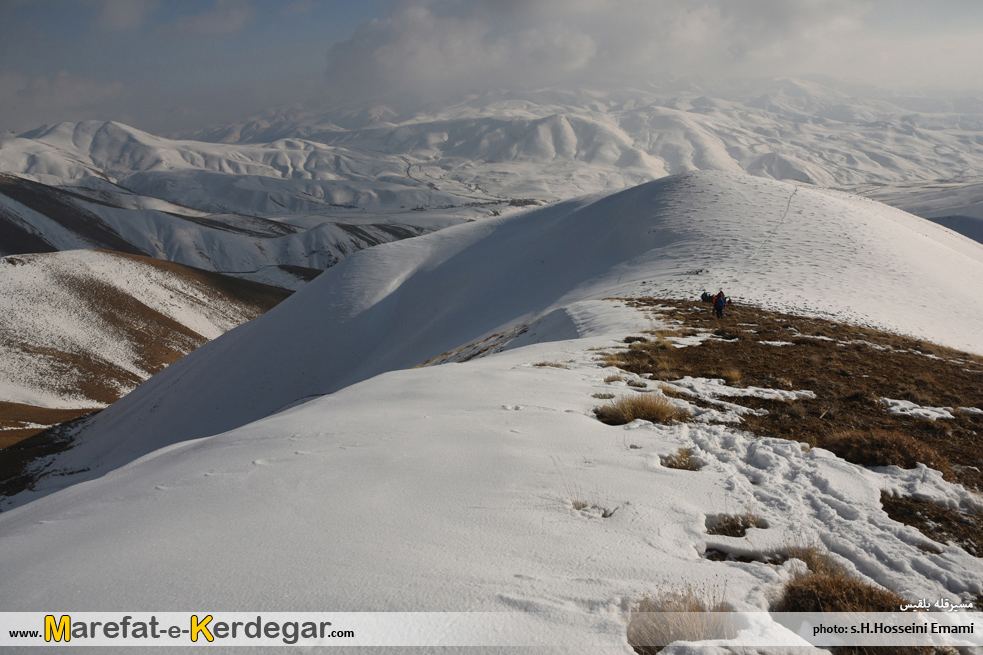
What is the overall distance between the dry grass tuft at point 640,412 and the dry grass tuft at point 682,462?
1.19 meters

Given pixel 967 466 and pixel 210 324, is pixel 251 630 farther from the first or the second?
pixel 210 324

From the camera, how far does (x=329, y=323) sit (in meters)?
41.0

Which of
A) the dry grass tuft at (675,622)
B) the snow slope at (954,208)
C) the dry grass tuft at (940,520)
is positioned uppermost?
the snow slope at (954,208)

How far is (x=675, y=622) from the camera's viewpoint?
2650 mm

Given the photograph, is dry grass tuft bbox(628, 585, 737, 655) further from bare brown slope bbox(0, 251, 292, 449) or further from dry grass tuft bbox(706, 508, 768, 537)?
bare brown slope bbox(0, 251, 292, 449)

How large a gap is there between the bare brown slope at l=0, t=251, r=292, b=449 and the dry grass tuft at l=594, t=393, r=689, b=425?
5014 cm

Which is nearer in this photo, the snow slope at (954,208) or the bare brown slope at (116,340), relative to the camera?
the bare brown slope at (116,340)

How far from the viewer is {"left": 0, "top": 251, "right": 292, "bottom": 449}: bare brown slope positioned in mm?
47366

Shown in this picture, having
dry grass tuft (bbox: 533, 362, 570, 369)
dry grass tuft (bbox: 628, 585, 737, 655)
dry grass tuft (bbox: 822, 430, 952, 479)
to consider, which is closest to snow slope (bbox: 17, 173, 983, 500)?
dry grass tuft (bbox: 533, 362, 570, 369)

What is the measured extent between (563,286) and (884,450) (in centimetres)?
2644

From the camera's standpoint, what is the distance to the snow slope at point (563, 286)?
22.4 meters

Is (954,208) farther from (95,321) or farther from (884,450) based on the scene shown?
(95,321)

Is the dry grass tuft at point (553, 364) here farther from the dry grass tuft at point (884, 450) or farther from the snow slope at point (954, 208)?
the snow slope at point (954, 208)

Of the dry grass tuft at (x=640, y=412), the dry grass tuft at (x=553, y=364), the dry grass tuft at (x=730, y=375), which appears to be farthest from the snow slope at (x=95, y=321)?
the dry grass tuft at (x=730, y=375)
